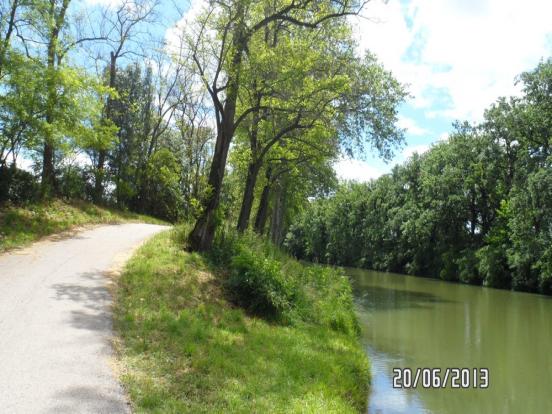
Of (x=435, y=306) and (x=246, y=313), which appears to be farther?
(x=435, y=306)

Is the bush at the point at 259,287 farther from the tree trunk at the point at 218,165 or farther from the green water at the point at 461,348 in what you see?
the green water at the point at 461,348

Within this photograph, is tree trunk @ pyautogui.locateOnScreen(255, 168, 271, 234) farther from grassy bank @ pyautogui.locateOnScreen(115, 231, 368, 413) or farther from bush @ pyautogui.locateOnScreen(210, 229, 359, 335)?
grassy bank @ pyautogui.locateOnScreen(115, 231, 368, 413)

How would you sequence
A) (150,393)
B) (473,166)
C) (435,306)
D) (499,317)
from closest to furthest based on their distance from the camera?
(150,393) → (499,317) → (435,306) → (473,166)

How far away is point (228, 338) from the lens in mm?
8734

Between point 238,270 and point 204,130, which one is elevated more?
point 204,130

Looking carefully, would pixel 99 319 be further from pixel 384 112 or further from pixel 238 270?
pixel 384 112

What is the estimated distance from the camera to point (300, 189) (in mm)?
32562

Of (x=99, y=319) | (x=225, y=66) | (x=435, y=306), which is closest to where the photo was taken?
(x=99, y=319)

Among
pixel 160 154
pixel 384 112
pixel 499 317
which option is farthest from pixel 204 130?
pixel 499 317

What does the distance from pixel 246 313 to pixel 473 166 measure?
131 ft

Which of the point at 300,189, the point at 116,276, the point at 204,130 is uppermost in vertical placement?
the point at 204,130

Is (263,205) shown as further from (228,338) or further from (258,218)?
(228,338)

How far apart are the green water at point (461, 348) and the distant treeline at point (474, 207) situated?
317 inches

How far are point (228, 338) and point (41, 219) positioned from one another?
1116 centimetres
